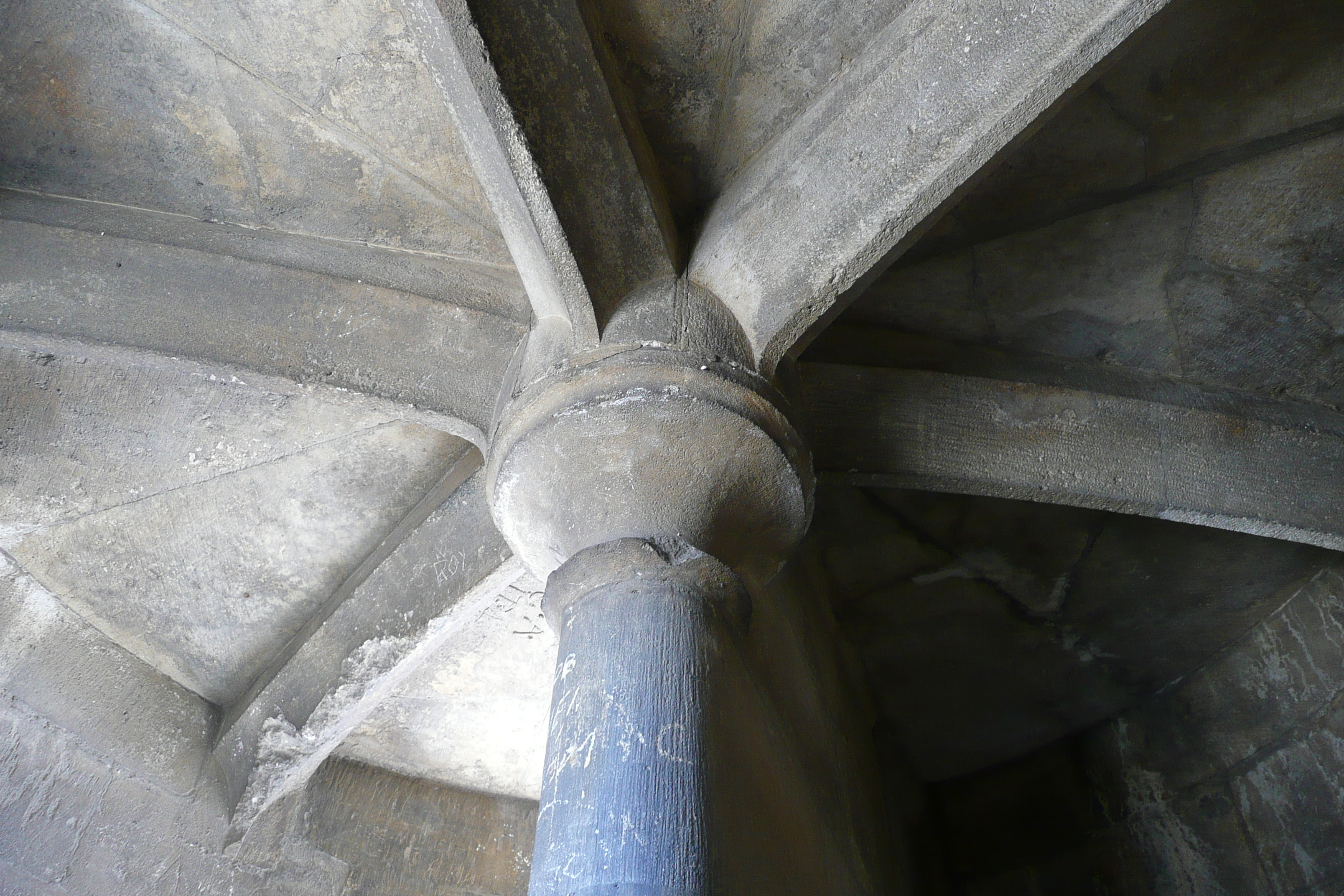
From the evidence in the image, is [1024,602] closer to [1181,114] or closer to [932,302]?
[932,302]

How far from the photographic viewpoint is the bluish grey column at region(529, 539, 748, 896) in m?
1.48

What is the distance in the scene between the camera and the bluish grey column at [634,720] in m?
1.48

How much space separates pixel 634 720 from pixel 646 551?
39cm

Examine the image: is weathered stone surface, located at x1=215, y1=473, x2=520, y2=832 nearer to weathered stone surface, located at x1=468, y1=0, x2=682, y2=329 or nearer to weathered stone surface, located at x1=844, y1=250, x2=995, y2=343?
weathered stone surface, located at x1=468, y1=0, x2=682, y2=329

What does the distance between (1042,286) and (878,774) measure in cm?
207

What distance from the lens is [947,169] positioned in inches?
78.2

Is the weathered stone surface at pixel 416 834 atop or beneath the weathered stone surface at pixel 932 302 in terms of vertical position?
beneath

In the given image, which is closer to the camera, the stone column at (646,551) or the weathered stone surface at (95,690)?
the stone column at (646,551)

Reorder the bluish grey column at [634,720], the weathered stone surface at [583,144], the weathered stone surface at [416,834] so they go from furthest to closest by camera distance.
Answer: the weathered stone surface at [416,834] → the weathered stone surface at [583,144] → the bluish grey column at [634,720]

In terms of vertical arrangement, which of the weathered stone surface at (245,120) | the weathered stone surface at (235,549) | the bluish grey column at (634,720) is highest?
the weathered stone surface at (245,120)

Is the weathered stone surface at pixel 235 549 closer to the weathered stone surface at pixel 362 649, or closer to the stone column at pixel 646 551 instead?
the weathered stone surface at pixel 362 649

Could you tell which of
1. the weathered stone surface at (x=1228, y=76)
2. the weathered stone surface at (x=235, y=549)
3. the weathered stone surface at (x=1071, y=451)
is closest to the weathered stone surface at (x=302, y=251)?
the weathered stone surface at (x=235, y=549)

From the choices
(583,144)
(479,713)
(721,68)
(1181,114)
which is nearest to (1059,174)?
(1181,114)

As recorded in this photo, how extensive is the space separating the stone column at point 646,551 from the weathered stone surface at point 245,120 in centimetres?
79
